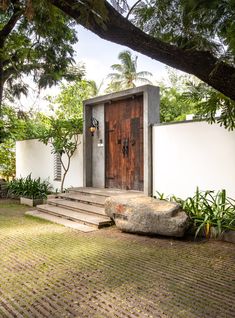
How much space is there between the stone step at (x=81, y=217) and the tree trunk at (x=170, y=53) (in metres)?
3.66

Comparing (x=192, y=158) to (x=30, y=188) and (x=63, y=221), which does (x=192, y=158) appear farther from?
(x=30, y=188)

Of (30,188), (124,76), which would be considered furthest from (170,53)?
(124,76)

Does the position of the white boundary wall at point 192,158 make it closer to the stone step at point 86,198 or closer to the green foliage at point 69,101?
the stone step at point 86,198

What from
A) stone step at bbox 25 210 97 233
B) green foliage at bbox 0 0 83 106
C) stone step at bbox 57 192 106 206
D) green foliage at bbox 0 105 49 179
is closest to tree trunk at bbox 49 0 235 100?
green foliage at bbox 0 0 83 106

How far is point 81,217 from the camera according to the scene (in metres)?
6.23

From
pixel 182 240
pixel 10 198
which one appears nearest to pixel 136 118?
pixel 182 240

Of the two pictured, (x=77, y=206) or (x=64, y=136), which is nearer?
(x=77, y=206)

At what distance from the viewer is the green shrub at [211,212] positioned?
16.3ft

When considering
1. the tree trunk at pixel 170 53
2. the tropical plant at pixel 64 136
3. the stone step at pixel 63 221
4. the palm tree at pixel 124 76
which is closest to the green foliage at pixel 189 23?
the tree trunk at pixel 170 53

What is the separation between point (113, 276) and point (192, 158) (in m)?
3.39

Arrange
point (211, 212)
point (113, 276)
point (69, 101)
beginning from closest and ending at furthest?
point (113, 276) → point (211, 212) → point (69, 101)

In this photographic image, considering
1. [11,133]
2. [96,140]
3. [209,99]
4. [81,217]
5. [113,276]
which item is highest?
[11,133]

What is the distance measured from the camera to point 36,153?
1098 cm

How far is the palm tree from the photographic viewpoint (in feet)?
75.8
